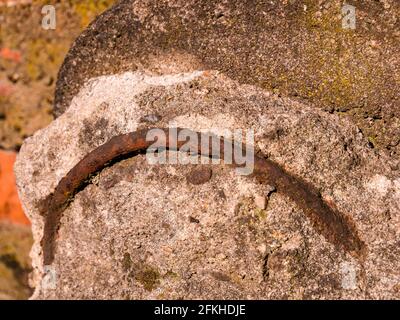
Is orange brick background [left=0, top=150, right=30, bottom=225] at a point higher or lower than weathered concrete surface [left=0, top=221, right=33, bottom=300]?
higher

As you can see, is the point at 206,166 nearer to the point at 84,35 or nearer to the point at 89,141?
the point at 89,141

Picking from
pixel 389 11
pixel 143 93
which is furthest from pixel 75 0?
pixel 389 11

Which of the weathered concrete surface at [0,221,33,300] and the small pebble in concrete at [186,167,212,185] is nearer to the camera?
the small pebble in concrete at [186,167,212,185]

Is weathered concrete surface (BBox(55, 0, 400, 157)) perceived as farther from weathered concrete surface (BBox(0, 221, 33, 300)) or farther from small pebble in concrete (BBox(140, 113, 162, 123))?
→ weathered concrete surface (BBox(0, 221, 33, 300))

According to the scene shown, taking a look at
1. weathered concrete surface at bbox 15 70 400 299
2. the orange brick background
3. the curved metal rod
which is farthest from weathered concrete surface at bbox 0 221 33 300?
the curved metal rod

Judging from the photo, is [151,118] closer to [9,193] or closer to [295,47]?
[295,47]

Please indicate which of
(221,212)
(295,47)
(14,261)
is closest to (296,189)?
(221,212)

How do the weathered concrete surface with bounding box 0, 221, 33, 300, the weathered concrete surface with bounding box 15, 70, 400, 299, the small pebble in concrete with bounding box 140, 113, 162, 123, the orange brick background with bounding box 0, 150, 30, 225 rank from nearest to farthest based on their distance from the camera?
the weathered concrete surface with bounding box 15, 70, 400, 299 → the small pebble in concrete with bounding box 140, 113, 162, 123 → the weathered concrete surface with bounding box 0, 221, 33, 300 → the orange brick background with bounding box 0, 150, 30, 225

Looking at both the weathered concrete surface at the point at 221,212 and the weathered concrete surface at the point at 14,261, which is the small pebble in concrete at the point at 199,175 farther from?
the weathered concrete surface at the point at 14,261
